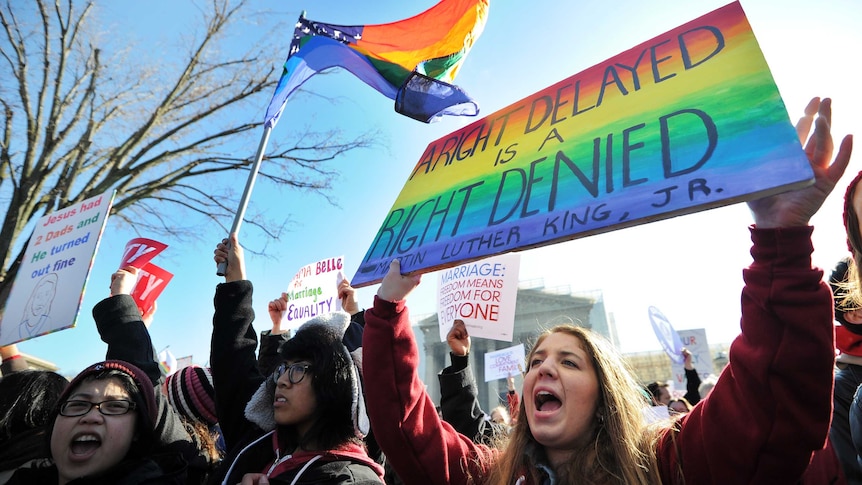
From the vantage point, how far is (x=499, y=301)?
194 inches

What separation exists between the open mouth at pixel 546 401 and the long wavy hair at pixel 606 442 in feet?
0.14

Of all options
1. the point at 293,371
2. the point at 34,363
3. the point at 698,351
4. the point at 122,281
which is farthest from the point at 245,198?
the point at 698,351

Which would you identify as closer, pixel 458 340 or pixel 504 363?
pixel 458 340

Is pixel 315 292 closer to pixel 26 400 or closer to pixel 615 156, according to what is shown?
pixel 26 400

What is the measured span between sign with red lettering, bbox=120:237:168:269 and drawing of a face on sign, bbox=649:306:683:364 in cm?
843

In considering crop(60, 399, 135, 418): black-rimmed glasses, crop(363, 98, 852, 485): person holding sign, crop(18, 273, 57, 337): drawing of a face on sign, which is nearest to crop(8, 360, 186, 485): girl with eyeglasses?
crop(60, 399, 135, 418): black-rimmed glasses

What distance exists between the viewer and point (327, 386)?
2107 mm

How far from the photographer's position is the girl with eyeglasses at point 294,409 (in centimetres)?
192

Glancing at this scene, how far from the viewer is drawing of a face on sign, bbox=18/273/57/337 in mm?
3562

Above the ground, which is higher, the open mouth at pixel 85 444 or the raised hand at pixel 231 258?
the raised hand at pixel 231 258

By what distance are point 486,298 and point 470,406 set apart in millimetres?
2514

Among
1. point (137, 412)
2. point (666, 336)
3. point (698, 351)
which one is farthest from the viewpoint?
point (698, 351)

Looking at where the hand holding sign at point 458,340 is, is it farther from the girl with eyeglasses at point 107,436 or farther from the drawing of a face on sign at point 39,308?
the drawing of a face on sign at point 39,308

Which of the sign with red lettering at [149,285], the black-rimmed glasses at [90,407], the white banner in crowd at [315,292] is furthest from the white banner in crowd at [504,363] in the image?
the black-rimmed glasses at [90,407]
